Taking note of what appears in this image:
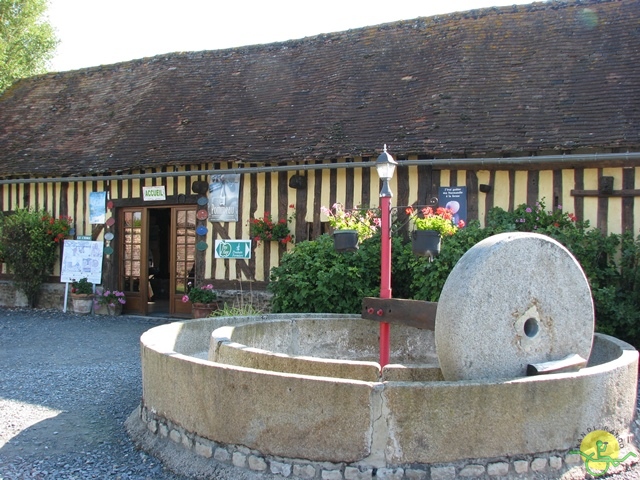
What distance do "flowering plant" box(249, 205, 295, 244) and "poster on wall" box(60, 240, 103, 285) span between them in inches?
129

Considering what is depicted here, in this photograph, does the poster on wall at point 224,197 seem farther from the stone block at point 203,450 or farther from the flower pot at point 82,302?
the stone block at point 203,450

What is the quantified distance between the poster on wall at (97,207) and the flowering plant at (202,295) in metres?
2.39

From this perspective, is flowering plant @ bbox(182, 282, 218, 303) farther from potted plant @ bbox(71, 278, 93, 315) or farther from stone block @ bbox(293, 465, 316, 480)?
stone block @ bbox(293, 465, 316, 480)

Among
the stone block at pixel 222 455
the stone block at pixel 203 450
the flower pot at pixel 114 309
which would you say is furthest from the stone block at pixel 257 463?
the flower pot at pixel 114 309

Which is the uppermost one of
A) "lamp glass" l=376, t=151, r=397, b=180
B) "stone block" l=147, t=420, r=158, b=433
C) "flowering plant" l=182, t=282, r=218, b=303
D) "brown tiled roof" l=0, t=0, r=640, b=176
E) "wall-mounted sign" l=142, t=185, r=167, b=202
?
"brown tiled roof" l=0, t=0, r=640, b=176

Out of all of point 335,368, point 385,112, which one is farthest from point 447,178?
point 335,368

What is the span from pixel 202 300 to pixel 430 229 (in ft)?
16.1

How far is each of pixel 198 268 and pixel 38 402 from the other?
512 centimetres

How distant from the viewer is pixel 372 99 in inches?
390

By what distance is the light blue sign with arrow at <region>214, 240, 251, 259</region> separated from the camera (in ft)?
32.3

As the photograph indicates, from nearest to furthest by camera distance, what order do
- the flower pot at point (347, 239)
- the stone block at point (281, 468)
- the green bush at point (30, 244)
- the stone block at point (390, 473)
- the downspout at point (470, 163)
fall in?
the stone block at point (390, 473) < the stone block at point (281, 468) < the flower pot at point (347, 239) < the downspout at point (470, 163) < the green bush at point (30, 244)

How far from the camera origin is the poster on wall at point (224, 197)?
9945 millimetres

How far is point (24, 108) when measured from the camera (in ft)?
45.4

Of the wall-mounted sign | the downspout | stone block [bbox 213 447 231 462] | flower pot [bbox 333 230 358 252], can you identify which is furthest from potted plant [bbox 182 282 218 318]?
stone block [bbox 213 447 231 462]
